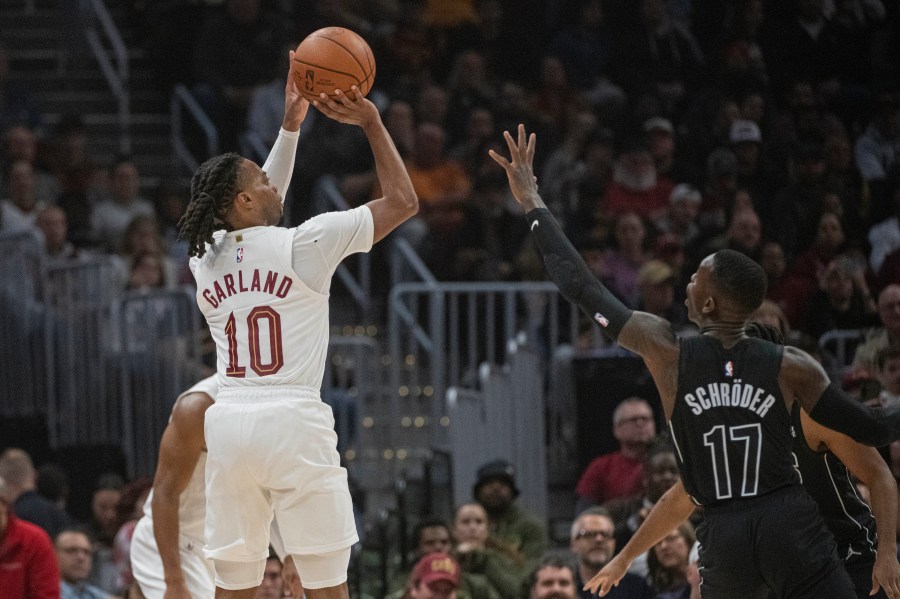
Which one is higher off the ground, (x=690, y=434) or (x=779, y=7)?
(x=779, y=7)

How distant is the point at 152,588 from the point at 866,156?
758 centimetres

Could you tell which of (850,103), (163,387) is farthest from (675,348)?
(850,103)

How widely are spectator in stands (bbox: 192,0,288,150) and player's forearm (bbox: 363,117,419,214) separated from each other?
8.97 m

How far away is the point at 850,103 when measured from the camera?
12531 millimetres

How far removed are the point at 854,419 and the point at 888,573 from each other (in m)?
0.58

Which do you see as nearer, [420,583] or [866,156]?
[420,583]

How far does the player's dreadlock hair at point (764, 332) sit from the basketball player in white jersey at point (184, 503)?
2.08 metres

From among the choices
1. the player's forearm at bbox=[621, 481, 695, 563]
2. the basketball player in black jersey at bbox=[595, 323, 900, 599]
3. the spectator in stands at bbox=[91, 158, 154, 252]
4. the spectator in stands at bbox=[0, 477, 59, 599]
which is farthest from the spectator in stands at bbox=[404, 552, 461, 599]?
the spectator in stands at bbox=[91, 158, 154, 252]

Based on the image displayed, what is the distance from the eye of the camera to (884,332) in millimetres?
9641

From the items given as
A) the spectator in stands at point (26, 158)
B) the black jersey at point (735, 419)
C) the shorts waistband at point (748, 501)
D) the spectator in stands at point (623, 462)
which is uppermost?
the spectator in stands at point (26, 158)

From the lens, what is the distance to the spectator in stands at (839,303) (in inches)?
408

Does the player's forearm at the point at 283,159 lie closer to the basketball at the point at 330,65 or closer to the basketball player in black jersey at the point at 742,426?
the basketball at the point at 330,65

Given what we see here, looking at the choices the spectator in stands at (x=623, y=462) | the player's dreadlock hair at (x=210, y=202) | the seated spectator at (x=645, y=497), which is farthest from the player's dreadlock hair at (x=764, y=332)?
the spectator in stands at (x=623, y=462)

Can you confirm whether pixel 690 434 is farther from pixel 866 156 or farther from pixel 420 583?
Answer: pixel 866 156
